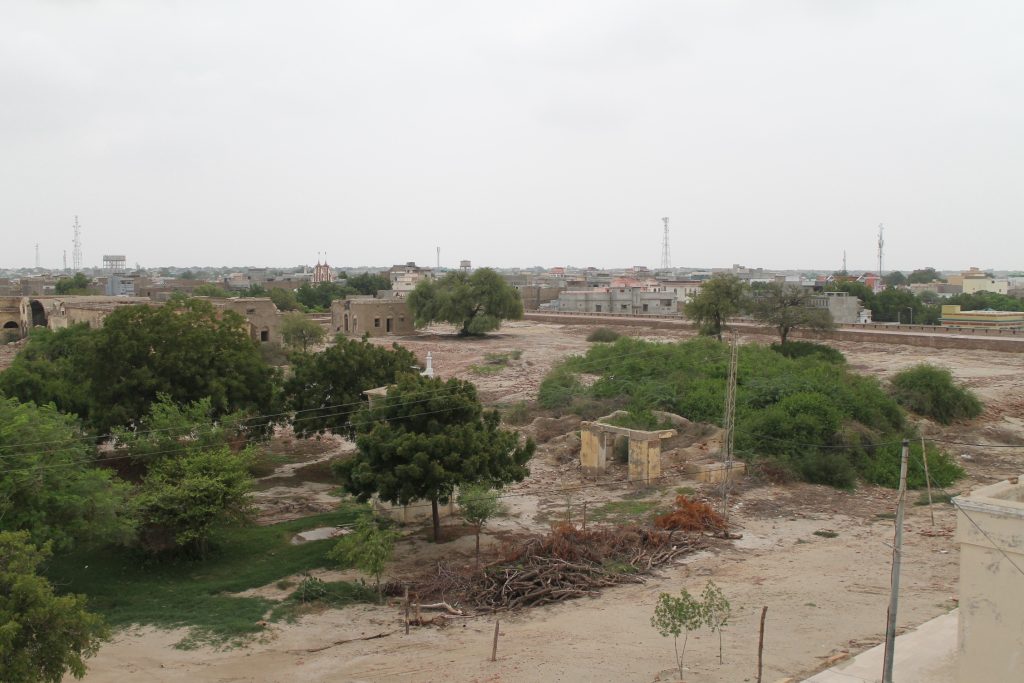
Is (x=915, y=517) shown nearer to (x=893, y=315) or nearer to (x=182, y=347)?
(x=182, y=347)

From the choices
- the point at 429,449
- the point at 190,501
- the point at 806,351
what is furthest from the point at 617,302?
the point at 190,501

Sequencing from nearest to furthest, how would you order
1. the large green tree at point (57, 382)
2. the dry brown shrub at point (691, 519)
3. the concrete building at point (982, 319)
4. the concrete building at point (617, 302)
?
the dry brown shrub at point (691, 519)
the large green tree at point (57, 382)
the concrete building at point (982, 319)
the concrete building at point (617, 302)

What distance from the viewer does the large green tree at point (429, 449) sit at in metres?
16.3

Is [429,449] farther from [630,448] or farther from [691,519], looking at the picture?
[630,448]

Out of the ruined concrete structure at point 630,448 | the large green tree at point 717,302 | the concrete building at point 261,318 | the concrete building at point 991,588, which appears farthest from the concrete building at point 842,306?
the concrete building at point 991,588

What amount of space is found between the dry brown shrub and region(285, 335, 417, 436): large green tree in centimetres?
873

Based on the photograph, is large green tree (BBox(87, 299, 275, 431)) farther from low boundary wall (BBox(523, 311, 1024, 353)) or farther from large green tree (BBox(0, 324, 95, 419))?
low boundary wall (BBox(523, 311, 1024, 353))

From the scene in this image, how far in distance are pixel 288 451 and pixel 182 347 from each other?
5.61m

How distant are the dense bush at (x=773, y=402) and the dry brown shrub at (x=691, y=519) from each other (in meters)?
4.83

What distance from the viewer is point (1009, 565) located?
27.7 ft

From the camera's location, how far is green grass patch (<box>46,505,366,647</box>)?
13.9m

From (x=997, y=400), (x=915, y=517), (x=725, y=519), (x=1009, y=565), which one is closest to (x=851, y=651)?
(x=1009, y=565)

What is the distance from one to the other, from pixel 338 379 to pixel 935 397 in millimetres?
21365

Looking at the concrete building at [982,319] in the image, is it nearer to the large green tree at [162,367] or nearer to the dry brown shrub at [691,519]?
the dry brown shrub at [691,519]
